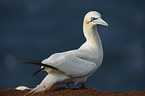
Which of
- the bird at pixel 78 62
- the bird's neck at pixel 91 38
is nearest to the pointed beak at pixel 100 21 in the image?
the bird at pixel 78 62

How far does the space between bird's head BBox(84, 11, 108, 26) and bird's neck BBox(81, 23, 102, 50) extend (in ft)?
0.41

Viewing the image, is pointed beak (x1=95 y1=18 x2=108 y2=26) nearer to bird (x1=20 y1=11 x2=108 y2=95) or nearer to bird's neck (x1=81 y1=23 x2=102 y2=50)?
bird (x1=20 y1=11 x2=108 y2=95)

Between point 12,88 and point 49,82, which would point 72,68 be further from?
point 12,88

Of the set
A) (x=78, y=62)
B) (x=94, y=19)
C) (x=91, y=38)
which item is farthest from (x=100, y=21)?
(x=78, y=62)

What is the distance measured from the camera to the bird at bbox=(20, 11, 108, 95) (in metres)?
7.18

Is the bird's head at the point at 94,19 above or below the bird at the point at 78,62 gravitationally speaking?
above

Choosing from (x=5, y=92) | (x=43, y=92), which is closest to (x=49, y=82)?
(x=43, y=92)

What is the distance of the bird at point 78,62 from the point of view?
7.18 meters

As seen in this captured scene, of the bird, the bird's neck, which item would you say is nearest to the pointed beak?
the bird

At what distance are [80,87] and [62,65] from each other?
3.50 feet

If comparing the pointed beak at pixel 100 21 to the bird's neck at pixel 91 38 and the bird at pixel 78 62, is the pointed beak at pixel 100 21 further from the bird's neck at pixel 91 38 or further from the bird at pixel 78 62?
the bird's neck at pixel 91 38

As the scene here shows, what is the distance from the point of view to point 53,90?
7570 millimetres

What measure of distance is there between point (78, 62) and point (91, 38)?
1005mm

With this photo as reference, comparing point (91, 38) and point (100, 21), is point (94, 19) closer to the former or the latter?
point (100, 21)
